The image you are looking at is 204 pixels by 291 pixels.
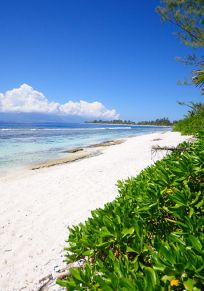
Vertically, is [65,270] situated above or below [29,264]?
above

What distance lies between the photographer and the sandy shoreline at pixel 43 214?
4098mm

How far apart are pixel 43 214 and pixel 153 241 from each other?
4.76 m

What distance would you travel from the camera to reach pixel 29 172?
12.9 metres

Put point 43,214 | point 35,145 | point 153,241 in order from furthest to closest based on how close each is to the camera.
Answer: point 35,145
point 43,214
point 153,241

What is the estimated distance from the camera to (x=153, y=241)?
2133mm

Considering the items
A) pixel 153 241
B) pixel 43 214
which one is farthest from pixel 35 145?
pixel 153 241

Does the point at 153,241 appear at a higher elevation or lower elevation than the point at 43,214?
higher

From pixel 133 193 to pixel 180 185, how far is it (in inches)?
28.2

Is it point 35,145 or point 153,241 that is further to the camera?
point 35,145

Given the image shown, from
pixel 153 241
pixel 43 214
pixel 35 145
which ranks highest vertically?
pixel 153 241

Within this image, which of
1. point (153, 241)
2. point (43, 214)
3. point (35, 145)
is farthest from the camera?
point (35, 145)

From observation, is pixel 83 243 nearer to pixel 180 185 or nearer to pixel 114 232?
pixel 114 232

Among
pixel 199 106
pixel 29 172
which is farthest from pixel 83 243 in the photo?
pixel 29 172

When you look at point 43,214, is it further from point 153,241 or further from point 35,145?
point 35,145
